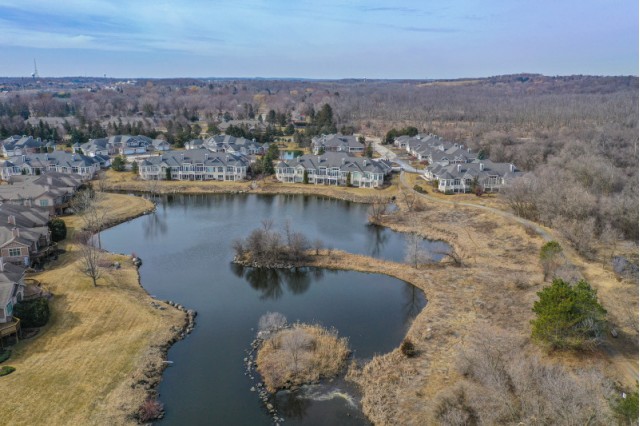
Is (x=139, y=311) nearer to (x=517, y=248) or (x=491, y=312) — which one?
(x=491, y=312)

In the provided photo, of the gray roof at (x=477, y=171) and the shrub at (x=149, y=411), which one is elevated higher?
the gray roof at (x=477, y=171)

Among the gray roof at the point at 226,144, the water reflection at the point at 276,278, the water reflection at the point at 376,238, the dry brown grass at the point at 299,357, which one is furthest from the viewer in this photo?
the gray roof at the point at 226,144

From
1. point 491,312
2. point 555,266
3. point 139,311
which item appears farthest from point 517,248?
point 139,311

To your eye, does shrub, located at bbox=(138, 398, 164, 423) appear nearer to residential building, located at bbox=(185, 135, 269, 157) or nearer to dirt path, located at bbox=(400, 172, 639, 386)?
dirt path, located at bbox=(400, 172, 639, 386)

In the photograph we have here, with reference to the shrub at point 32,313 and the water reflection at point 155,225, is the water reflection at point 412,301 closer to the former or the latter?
the shrub at point 32,313

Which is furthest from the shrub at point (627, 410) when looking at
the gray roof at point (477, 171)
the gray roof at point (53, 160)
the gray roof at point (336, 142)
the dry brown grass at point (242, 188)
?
the gray roof at point (336, 142)

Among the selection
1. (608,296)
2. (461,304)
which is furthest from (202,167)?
(608,296)

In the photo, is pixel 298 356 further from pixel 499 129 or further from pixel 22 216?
pixel 499 129
